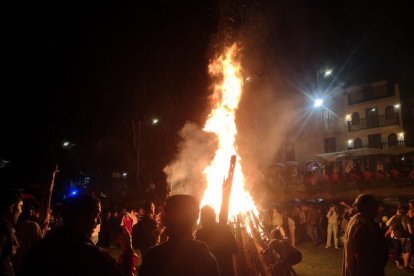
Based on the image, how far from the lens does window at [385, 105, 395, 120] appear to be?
40062 mm

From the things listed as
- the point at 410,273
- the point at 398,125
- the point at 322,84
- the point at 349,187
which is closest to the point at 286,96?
the point at 322,84

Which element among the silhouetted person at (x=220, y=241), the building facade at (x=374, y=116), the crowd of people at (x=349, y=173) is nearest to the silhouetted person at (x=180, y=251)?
the silhouetted person at (x=220, y=241)

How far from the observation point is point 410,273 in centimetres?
1112

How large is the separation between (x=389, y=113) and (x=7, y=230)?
143 feet

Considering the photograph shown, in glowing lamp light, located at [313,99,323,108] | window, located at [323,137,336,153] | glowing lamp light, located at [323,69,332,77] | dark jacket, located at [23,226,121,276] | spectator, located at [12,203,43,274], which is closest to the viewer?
dark jacket, located at [23,226,121,276]

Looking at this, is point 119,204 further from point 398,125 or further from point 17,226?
point 398,125

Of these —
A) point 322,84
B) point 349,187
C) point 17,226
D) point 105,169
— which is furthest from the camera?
point 322,84

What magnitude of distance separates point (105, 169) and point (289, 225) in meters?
19.5

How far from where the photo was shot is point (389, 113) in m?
40.4

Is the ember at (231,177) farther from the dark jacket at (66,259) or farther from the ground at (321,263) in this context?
the ground at (321,263)

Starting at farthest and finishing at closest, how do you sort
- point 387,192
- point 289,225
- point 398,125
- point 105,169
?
point 398,125 < point 105,169 < point 387,192 < point 289,225

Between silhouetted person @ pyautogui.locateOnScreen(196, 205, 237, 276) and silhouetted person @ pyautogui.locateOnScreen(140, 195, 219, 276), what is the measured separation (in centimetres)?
208

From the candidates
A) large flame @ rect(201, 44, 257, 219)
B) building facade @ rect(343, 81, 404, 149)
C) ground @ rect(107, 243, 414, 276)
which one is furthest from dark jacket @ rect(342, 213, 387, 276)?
building facade @ rect(343, 81, 404, 149)

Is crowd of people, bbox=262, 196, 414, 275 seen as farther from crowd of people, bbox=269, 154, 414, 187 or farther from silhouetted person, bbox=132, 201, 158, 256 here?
silhouetted person, bbox=132, 201, 158, 256
